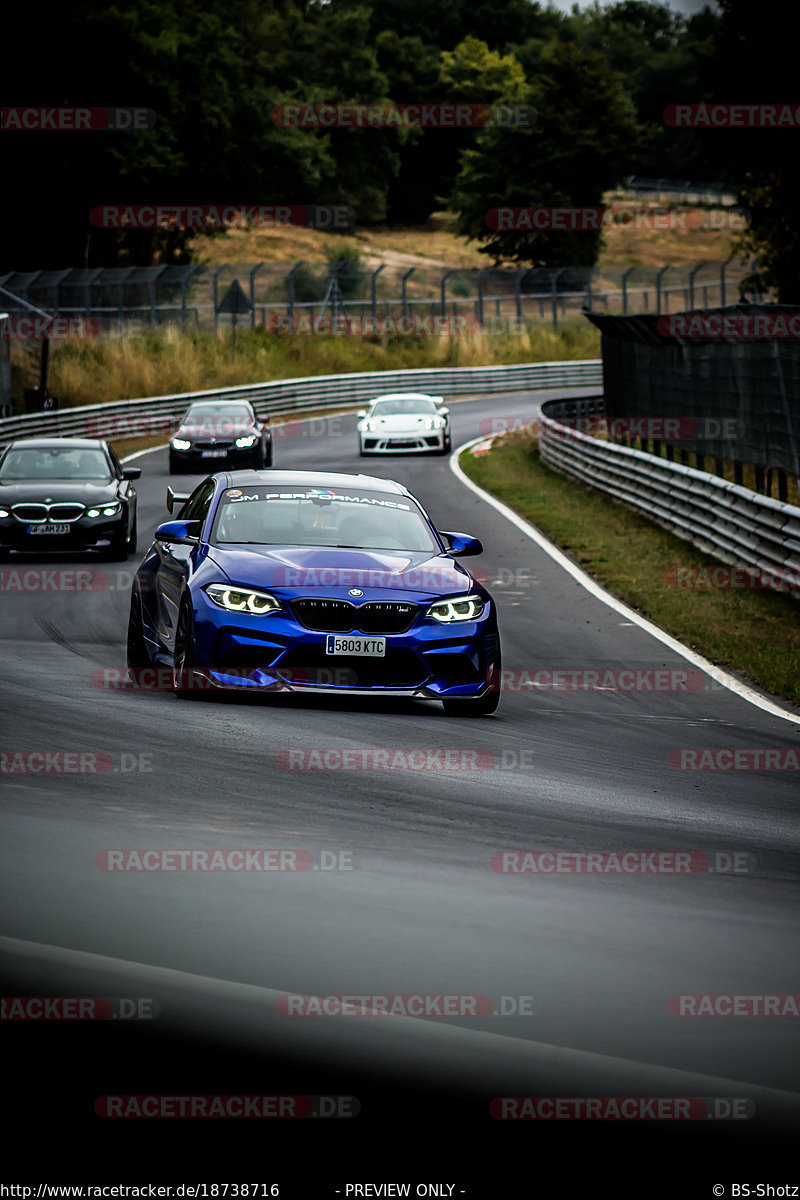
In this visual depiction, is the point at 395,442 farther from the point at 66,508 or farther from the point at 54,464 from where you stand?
the point at 66,508

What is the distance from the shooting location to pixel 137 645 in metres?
10.4

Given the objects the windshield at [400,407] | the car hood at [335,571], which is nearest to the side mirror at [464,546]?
the car hood at [335,571]

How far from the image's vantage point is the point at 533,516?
24.0m

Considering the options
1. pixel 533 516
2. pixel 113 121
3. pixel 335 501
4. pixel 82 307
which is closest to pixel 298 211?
pixel 113 121

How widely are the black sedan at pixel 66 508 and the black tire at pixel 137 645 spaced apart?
8366mm

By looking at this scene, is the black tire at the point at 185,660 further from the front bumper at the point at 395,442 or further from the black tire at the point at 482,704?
the front bumper at the point at 395,442

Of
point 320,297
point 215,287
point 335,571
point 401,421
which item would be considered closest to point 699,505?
point 335,571

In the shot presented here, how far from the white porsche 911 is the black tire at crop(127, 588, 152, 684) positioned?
2549 centimetres

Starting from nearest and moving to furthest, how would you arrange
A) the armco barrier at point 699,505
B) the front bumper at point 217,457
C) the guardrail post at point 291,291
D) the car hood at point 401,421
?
the armco barrier at point 699,505 < the front bumper at point 217,457 < the car hood at point 401,421 < the guardrail post at point 291,291

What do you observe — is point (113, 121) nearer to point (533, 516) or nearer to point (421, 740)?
point (533, 516)

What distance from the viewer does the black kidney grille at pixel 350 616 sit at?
30.1ft

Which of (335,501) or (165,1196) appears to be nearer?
(165,1196)

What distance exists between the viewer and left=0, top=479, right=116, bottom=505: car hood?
18750 millimetres

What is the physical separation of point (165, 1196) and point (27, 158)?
6267cm
